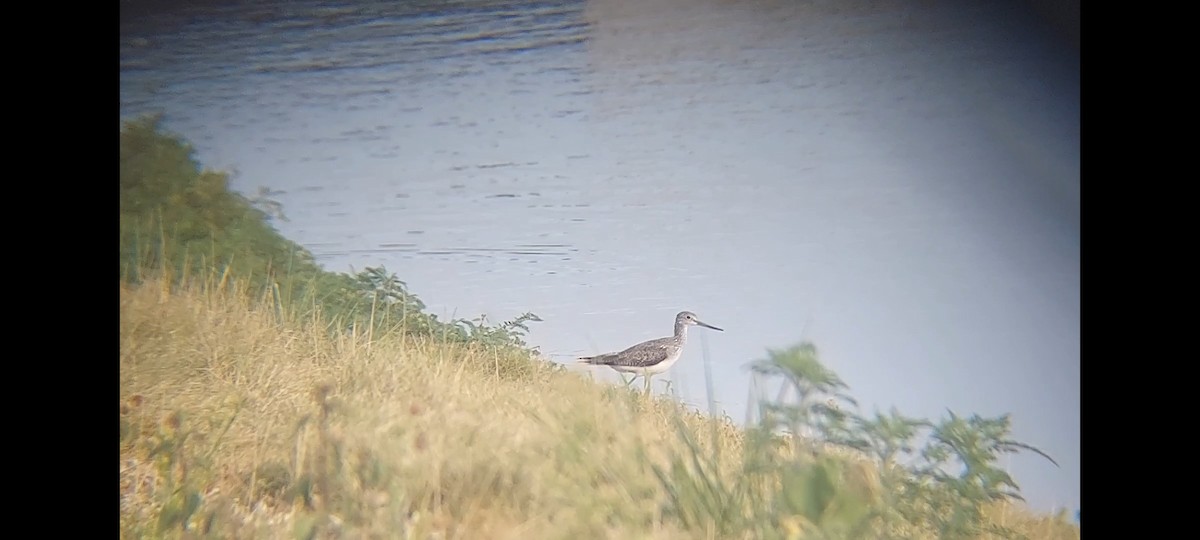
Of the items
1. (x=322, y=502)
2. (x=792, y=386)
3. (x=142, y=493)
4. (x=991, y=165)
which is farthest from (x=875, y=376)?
(x=142, y=493)

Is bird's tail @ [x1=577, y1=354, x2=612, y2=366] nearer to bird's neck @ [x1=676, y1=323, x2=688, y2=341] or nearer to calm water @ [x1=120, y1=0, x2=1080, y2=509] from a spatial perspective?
calm water @ [x1=120, y1=0, x2=1080, y2=509]

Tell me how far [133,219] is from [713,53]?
162cm

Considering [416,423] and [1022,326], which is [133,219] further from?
[1022,326]

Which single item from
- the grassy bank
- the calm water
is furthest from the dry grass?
the calm water

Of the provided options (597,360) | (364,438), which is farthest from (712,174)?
(364,438)

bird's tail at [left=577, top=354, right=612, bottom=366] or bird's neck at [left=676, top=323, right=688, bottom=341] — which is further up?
bird's neck at [left=676, top=323, right=688, bottom=341]

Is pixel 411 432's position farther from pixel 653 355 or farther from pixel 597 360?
pixel 653 355

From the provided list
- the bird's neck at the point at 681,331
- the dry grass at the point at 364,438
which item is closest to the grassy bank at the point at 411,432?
the dry grass at the point at 364,438

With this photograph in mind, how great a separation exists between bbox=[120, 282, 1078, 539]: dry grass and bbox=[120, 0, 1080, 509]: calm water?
0.49 feet

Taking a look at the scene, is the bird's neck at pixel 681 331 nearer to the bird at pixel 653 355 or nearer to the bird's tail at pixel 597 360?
the bird at pixel 653 355

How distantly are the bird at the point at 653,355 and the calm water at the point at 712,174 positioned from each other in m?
0.03

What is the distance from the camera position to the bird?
7.57ft

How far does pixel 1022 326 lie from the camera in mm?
2301

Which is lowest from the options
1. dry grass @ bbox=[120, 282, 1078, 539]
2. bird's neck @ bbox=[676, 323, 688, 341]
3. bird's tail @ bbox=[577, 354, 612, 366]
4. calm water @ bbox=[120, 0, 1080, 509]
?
dry grass @ bbox=[120, 282, 1078, 539]
